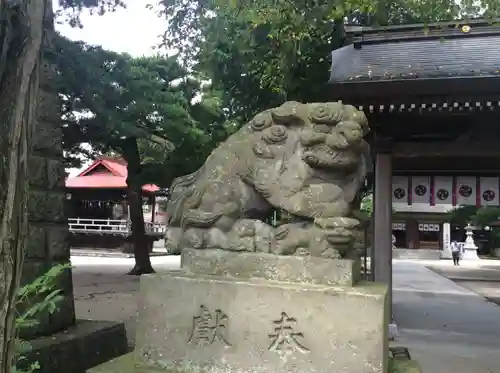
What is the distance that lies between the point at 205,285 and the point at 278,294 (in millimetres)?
433

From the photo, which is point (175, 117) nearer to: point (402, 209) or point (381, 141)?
point (381, 141)

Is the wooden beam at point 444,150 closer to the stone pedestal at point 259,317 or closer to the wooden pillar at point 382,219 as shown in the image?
the wooden pillar at point 382,219

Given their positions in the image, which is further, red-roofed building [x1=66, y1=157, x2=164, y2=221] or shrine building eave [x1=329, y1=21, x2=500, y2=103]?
red-roofed building [x1=66, y1=157, x2=164, y2=221]

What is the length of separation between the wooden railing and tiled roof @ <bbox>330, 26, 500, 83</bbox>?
1710 centimetres

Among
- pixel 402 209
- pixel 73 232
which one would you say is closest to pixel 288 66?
pixel 73 232

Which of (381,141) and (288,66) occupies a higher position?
(288,66)

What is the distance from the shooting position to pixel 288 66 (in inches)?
378

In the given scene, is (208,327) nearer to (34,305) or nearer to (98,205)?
(34,305)

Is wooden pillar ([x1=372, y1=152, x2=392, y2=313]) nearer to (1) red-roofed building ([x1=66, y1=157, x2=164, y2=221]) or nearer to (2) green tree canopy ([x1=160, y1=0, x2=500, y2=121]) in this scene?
(2) green tree canopy ([x1=160, y1=0, x2=500, y2=121])

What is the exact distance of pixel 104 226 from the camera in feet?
83.3

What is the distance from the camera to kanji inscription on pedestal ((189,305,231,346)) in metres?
2.79

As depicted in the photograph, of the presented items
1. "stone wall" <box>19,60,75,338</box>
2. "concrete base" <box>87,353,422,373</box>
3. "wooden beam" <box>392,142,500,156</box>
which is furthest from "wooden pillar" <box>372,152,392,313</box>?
"stone wall" <box>19,60,75,338</box>

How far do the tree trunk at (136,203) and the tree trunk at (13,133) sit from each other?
1155 centimetres

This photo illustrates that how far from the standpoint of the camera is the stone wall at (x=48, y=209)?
421cm
